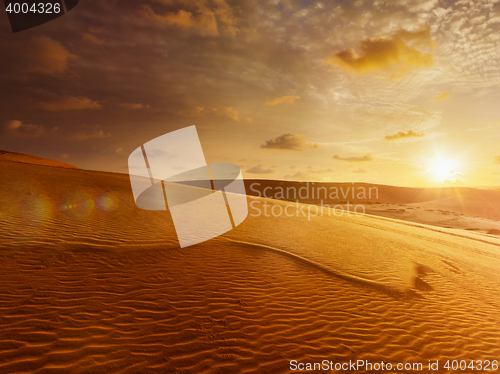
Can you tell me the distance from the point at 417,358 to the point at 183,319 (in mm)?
4671

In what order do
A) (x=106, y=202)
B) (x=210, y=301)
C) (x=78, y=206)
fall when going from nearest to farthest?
1. (x=210, y=301)
2. (x=78, y=206)
3. (x=106, y=202)

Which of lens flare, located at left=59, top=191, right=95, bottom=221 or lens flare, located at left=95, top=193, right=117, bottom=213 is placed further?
lens flare, located at left=95, top=193, right=117, bottom=213

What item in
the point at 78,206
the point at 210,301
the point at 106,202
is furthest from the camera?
the point at 106,202

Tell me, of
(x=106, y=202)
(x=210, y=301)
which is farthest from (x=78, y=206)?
(x=210, y=301)

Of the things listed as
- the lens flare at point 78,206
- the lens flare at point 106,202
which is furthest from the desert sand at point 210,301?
the lens flare at point 106,202

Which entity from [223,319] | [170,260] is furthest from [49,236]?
[223,319]

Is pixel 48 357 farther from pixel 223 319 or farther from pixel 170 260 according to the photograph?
pixel 170 260

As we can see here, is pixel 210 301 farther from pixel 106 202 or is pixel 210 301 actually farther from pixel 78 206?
pixel 106 202

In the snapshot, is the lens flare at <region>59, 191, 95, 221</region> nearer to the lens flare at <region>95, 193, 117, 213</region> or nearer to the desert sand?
the desert sand

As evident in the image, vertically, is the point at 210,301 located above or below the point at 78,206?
below

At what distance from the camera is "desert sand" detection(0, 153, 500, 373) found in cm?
389

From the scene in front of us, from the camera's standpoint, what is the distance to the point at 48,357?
3.51 meters

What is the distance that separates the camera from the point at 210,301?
215 inches

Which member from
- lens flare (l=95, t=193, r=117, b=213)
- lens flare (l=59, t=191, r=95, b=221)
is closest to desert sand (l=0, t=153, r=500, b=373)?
lens flare (l=59, t=191, r=95, b=221)
